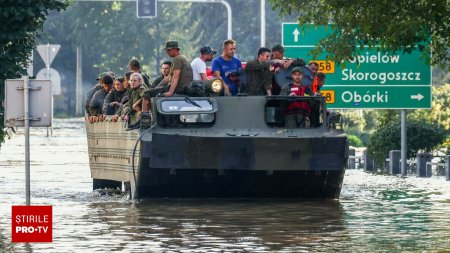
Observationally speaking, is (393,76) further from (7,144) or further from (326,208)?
(7,144)

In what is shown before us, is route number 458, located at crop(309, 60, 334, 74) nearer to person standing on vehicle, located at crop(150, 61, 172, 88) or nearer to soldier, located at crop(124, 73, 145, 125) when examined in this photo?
person standing on vehicle, located at crop(150, 61, 172, 88)

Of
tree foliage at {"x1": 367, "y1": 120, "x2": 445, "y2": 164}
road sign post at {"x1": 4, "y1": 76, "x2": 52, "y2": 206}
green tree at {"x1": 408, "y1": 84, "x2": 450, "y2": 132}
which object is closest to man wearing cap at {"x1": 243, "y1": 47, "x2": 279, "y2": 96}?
road sign post at {"x1": 4, "y1": 76, "x2": 52, "y2": 206}

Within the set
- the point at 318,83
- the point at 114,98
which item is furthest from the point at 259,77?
the point at 114,98

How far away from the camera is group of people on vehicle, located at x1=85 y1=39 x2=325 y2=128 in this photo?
81.1 feet

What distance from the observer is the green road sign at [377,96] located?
3462 centimetres

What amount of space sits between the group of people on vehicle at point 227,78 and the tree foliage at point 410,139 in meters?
9.92

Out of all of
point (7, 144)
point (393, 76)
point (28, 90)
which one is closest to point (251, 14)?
point (7, 144)

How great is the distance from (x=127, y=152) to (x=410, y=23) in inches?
215

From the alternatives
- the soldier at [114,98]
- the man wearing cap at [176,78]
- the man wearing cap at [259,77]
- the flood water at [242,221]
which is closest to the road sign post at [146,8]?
the flood water at [242,221]

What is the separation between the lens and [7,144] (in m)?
53.3

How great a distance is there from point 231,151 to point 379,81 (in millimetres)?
11544

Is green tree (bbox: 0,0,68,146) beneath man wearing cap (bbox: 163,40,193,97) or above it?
above

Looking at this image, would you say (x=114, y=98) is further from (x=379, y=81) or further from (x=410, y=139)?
(x=410, y=139)

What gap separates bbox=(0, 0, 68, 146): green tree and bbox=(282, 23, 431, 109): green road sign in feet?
35.2
